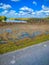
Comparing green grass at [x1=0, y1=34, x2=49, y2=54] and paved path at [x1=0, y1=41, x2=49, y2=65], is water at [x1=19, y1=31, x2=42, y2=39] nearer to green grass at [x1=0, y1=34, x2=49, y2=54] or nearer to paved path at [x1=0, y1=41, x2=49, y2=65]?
green grass at [x1=0, y1=34, x2=49, y2=54]

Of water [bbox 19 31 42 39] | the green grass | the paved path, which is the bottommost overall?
the paved path

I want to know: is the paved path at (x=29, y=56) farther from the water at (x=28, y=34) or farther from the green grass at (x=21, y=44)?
the water at (x=28, y=34)

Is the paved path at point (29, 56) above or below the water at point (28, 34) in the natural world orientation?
below

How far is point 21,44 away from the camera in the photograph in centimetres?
207

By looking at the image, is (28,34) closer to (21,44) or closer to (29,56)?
(21,44)

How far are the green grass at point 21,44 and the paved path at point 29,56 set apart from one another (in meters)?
0.05

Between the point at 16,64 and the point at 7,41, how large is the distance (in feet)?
1.14

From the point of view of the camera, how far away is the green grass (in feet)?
6.70

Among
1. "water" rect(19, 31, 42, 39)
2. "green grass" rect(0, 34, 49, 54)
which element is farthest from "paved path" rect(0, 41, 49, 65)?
"water" rect(19, 31, 42, 39)

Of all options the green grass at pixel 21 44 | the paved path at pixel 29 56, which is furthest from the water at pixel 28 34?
the paved path at pixel 29 56

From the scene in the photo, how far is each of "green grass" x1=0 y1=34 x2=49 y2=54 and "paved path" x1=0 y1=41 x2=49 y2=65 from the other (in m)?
0.05

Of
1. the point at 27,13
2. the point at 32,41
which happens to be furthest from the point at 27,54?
the point at 27,13

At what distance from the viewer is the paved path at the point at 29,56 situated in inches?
79.0

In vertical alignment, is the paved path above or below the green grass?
below
